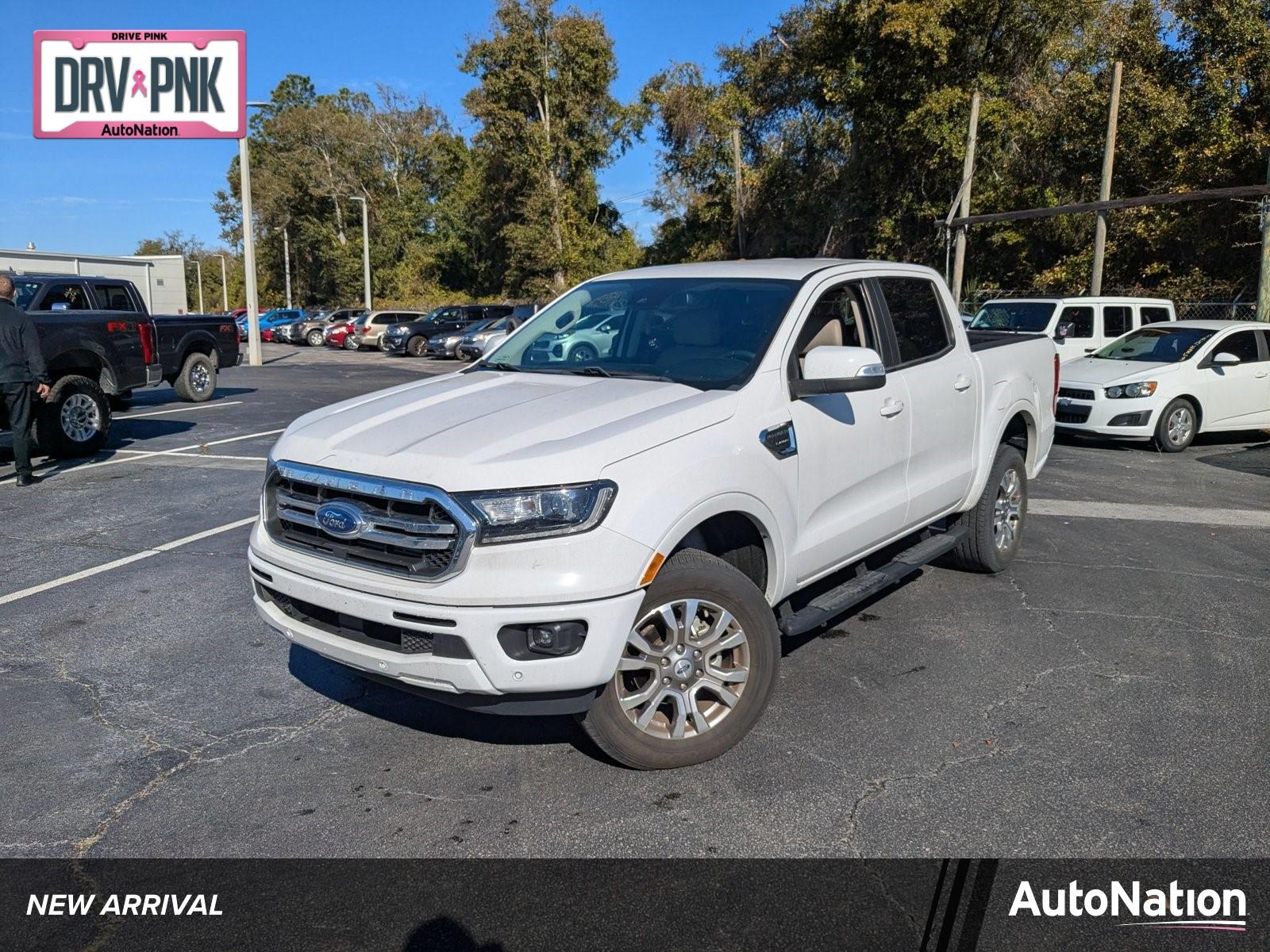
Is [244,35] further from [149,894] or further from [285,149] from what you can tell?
[285,149]

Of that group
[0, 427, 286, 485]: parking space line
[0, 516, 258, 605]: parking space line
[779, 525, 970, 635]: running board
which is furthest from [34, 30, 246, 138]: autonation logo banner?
[779, 525, 970, 635]: running board

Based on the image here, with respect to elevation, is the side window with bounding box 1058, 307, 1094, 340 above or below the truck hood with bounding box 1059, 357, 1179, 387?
above

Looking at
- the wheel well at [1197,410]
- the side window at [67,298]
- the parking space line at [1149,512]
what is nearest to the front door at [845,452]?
the parking space line at [1149,512]

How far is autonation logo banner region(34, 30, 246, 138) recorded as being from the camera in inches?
942

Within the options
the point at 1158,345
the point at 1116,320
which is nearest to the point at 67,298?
the point at 1158,345

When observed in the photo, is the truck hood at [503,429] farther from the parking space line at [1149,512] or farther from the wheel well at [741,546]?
the parking space line at [1149,512]

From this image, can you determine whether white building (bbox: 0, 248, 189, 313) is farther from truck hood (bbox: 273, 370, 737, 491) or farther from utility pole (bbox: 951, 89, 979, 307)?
truck hood (bbox: 273, 370, 737, 491)

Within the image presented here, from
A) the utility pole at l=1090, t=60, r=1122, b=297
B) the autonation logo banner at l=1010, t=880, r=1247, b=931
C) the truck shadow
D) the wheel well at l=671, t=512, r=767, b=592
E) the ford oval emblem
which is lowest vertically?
the truck shadow

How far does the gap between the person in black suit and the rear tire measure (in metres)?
7.89

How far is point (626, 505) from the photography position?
10.9ft

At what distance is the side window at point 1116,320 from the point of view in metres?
15.7

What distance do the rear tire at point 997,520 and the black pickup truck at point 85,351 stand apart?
8.43 meters

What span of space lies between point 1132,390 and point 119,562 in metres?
10.8

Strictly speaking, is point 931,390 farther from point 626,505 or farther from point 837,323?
point 626,505
